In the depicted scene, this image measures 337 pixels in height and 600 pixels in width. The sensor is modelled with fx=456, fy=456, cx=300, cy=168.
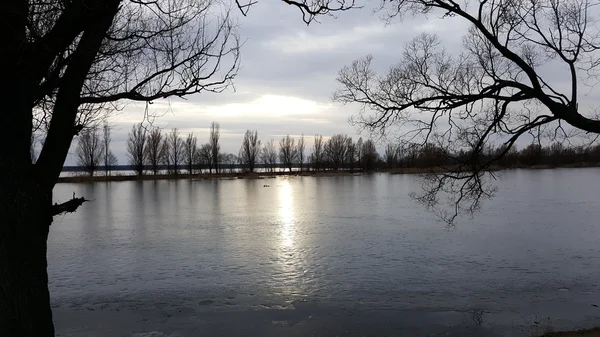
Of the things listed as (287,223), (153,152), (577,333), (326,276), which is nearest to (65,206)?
(577,333)

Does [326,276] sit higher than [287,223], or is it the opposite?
[287,223]

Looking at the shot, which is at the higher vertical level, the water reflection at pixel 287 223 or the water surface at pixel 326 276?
the water reflection at pixel 287 223

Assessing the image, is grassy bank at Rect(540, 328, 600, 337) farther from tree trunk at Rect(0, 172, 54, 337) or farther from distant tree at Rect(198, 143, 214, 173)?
distant tree at Rect(198, 143, 214, 173)

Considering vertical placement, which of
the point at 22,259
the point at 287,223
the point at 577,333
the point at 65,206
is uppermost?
the point at 65,206

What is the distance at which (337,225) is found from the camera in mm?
17859

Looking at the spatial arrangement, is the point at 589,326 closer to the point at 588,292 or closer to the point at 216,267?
the point at 588,292

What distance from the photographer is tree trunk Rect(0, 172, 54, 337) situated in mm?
3066

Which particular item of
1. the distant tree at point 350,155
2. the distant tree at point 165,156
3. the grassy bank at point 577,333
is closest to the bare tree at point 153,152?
the distant tree at point 165,156

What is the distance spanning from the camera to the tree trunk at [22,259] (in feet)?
10.1

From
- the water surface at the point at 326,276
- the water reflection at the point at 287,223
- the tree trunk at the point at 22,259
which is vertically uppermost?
the tree trunk at the point at 22,259

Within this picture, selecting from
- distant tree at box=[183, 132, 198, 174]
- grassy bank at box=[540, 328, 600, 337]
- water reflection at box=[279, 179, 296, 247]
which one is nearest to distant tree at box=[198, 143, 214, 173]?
distant tree at box=[183, 132, 198, 174]

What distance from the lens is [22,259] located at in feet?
10.3

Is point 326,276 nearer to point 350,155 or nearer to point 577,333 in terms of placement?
point 577,333

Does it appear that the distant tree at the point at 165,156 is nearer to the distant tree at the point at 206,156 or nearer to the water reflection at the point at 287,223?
the distant tree at the point at 206,156
